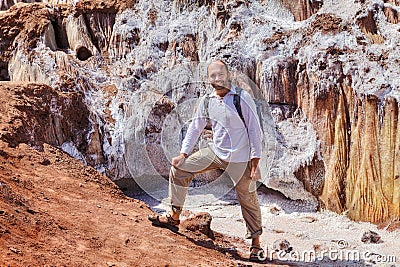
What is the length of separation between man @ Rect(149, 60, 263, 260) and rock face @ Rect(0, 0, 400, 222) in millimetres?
2986

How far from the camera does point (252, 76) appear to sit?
788cm

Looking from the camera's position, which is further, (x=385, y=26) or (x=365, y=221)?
(x=385, y=26)

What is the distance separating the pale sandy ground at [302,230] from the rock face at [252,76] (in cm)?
27

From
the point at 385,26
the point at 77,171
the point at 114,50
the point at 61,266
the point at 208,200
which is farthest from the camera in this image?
the point at 114,50

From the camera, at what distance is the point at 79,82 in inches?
320

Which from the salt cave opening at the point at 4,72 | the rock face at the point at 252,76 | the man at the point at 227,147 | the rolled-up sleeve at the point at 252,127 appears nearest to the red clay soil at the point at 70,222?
the man at the point at 227,147

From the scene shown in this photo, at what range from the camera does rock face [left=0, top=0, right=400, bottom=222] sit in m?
6.97

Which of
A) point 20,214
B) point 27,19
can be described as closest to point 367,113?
point 20,214

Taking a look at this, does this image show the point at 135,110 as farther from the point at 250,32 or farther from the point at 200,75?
the point at 250,32

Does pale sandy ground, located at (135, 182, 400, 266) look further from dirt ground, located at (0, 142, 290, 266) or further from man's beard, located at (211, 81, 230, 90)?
man's beard, located at (211, 81, 230, 90)

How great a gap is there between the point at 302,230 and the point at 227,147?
9.23 feet

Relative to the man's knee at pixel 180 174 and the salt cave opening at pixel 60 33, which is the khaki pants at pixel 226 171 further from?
the salt cave opening at pixel 60 33

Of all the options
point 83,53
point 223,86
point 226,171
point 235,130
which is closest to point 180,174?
point 226,171

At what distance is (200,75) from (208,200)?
2100 millimetres
